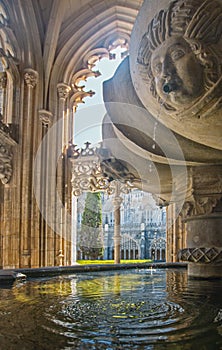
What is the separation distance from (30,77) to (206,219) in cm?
750

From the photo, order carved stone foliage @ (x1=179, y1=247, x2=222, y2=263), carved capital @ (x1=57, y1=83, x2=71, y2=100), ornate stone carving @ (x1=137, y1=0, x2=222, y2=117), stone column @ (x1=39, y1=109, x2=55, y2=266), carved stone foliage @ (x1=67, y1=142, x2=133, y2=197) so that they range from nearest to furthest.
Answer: ornate stone carving @ (x1=137, y1=0, x2=222, y2=117), carved stone foliage @ (x1=179, y1=247, x2=222, y2=263), stone column @ (x1=39, y1=109, x2=55, y2=266), carved capital @ (x1=57, y1=83, x2=71, y2=100), carved stone foliage @ (x1=67, y1=142, x2=133, y2=197)

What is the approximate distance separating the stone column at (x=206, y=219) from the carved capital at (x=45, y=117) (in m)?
7.26

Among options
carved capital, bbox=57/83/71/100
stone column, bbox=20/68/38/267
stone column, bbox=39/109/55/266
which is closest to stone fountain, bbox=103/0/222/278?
stone column, bbox=20/68/38/267

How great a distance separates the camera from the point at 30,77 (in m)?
9.62

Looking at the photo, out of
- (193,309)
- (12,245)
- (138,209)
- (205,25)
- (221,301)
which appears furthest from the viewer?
(138,209)

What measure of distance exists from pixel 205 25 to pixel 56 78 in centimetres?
918

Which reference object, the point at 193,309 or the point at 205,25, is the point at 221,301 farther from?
the point at 205,25

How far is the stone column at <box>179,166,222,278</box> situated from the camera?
286 centimetres

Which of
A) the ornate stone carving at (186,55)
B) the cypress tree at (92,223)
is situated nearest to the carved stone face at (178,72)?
the ornate stone carving at (186,55)

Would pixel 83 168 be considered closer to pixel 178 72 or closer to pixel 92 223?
pixel 178 72

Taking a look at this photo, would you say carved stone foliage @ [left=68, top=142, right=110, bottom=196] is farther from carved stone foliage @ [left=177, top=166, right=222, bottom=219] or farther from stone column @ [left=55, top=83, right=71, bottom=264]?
carved stone foliage @ [left=177, top=166, right=222, bottom=219]

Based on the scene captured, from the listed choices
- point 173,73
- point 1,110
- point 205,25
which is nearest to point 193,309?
point 173,73

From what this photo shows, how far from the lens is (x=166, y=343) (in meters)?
1.26

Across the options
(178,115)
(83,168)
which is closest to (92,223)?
(83,168)
